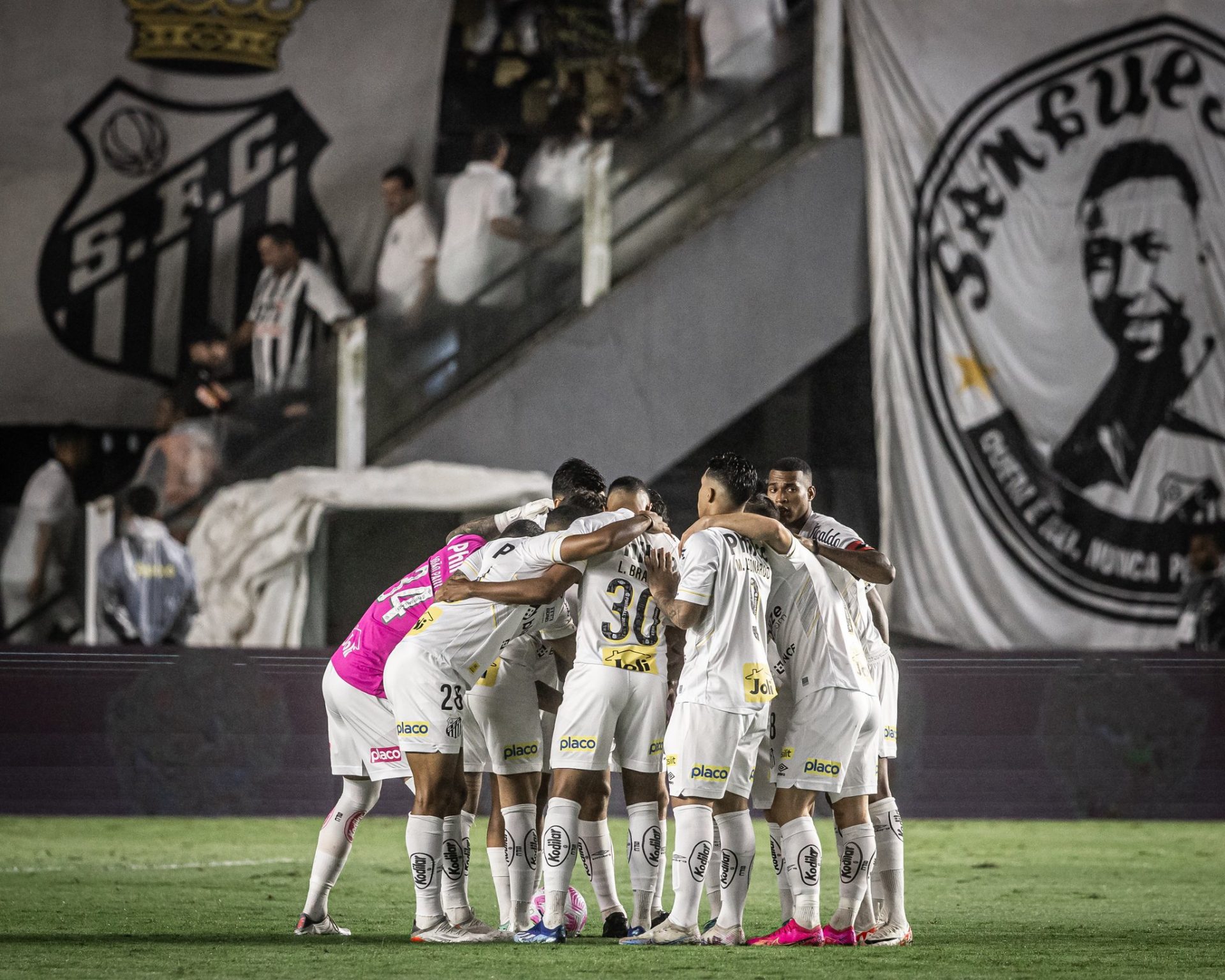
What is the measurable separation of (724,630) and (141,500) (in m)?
8.38

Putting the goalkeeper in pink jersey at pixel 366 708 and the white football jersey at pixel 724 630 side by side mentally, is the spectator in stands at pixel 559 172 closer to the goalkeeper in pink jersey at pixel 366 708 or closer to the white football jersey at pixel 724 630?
A: the goalkeeper in pink jersey at pixel 366 708

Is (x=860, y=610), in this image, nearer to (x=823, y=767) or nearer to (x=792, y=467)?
(x=792, y=467)

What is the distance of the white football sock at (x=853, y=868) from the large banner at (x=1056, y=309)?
8.66 metres

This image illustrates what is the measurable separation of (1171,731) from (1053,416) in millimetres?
4105

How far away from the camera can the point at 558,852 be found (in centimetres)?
627

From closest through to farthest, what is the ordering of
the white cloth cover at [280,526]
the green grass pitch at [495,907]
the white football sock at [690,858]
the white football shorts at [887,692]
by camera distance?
the green grass pitch at [495,907] < the white football sock at [690,858] < the white football shorts at [887,692] < the white cloth cover at [280,526]

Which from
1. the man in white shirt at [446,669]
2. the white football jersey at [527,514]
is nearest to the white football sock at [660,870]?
the man in white shirt at [446,669]

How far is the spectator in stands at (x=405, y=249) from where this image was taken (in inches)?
562

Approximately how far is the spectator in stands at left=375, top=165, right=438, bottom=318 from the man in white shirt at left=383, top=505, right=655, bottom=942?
25.7ft

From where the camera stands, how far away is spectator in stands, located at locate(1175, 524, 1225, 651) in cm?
1388

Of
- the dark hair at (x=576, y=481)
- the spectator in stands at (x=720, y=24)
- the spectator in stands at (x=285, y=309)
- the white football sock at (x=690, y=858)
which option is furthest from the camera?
the spectator in stands at (x=720, y=24)

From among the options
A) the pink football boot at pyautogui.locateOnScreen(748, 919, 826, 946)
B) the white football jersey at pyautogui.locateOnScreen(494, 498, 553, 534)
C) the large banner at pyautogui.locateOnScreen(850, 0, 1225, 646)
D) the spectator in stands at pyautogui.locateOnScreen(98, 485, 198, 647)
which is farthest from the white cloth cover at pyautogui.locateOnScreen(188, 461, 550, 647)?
the pink football boot at pyautogui.locateOnScreen(748, 919, 826, 946)

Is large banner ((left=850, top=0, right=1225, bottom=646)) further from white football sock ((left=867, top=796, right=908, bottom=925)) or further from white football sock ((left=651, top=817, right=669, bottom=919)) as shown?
white football sock ((left=651, top=817, right=669, bottom=919))

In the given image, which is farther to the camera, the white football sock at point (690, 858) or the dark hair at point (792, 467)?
the dark hair at point (792, 467)
